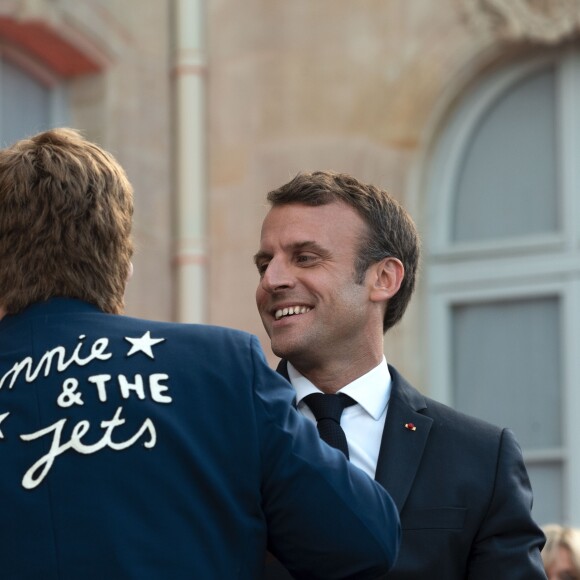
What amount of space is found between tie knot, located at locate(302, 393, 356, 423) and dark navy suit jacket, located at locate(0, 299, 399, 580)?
0.70 m

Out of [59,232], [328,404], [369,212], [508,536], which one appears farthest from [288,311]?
[59,232]

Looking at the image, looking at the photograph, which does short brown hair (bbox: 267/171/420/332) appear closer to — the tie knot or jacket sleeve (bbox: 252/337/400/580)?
the tie knot

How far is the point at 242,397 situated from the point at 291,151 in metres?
5.79

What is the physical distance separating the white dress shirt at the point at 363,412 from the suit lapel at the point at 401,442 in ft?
0.09

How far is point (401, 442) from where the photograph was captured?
3605 mm

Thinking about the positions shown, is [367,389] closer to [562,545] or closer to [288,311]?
[288,311]

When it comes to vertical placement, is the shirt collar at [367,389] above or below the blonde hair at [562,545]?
above

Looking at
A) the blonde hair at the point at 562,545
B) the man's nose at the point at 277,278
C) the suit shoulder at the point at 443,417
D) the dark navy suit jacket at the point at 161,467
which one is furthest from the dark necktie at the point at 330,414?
the blonde hair at the point at 562,545

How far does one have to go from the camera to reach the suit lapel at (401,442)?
3.53 metres

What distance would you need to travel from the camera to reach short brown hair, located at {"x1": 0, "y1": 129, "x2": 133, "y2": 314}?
2932 millimetres

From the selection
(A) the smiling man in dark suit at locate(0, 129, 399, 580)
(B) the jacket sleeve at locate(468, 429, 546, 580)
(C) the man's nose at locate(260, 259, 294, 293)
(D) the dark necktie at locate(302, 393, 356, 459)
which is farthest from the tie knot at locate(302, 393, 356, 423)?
(A) the smiling man in dark suit at locate(0, 129, 399, 580)

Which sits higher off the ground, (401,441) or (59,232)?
(59,232)

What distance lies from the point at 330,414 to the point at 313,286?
0.91 ft

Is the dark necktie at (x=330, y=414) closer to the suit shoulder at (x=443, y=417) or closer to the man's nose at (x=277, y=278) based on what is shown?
the suit shoulder at (x=443, y=417)
